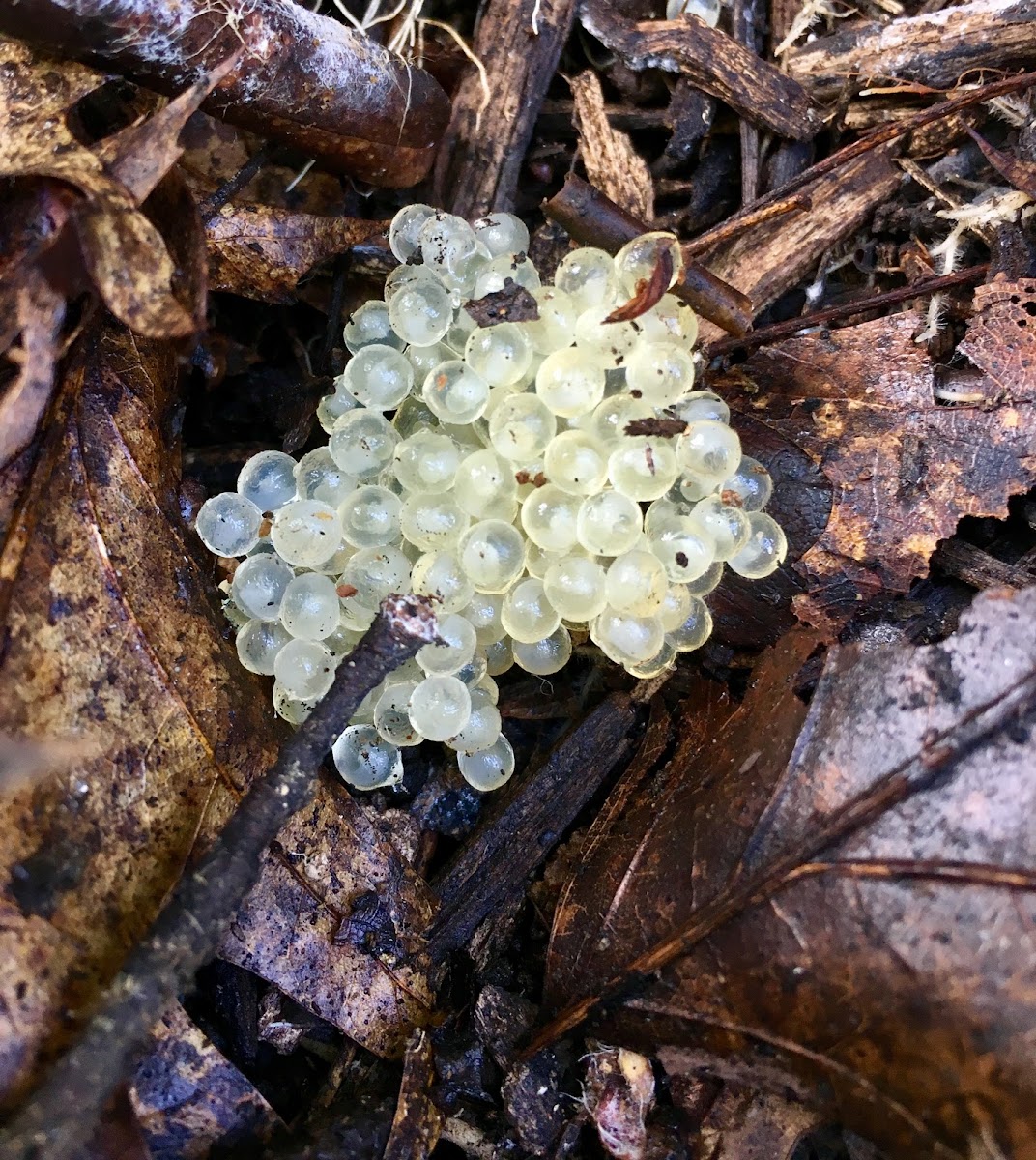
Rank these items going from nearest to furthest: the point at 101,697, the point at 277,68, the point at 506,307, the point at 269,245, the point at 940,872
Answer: the point at 940,872, the point at 101,697, the point at 506,307, the point at 277,68, the point at 269,245

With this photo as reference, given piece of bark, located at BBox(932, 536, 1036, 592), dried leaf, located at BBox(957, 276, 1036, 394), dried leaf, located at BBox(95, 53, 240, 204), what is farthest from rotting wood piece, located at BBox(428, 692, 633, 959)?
dried leaf, located at BBox(95, 53, 240, 204)

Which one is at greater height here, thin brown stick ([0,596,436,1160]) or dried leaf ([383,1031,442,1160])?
thin brown stick ([0,596,436,1160])

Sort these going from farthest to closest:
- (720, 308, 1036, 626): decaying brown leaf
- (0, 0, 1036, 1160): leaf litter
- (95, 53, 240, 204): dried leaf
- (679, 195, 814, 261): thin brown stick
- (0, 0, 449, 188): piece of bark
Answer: (679, 195, 814, 261): thin brown stick < (720, 308, 1036, 626): decaying brown leaf < (0, 0, 449, 188): piece of bark < (95, 53, 240, 204): dried leaf < (0, 0, 1036, 1160): leaf litter

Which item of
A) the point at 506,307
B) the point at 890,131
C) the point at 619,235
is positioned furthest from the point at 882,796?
the point at 890,131

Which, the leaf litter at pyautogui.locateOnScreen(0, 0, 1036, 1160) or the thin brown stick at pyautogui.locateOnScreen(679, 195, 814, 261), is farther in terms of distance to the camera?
the thin brown stick at pyautogui.locateOnScreen(679, 195, 814, 261)

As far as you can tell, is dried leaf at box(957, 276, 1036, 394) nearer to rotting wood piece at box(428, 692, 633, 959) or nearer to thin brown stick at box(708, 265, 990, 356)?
thin brown stick at box(708, 265, 990, 356)

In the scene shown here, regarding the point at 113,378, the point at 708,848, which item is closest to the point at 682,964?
the point at 708,848

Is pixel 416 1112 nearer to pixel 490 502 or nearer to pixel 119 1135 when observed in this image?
pixel 119 1135
